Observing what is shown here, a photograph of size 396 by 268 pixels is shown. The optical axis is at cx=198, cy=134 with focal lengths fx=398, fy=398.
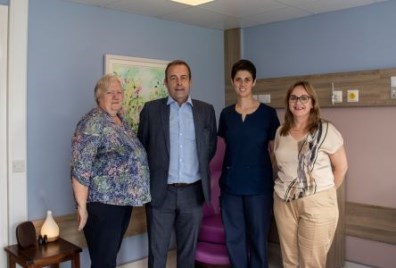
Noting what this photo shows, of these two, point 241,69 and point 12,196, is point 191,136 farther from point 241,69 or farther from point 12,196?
point 12,196

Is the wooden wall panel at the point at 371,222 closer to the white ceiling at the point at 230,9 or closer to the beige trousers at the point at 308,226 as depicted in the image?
the beige trousers at the point at 308,226

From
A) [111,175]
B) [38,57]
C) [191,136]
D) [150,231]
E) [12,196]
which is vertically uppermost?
[38,57]

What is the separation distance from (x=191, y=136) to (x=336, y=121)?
1480mm

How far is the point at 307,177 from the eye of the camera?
2176mm

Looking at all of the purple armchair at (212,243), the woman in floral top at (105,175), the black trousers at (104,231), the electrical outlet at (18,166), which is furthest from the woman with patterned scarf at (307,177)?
the electrical outlet at (18,166)

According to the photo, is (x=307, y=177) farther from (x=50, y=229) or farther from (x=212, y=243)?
(x=50, y=229)

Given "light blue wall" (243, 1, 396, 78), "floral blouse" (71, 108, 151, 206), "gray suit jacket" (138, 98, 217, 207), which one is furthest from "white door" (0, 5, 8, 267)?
"light blue wall" (243, 1, 396, 78)

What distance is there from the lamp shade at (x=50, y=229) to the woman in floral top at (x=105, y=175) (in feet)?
1.61

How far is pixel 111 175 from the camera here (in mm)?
2176

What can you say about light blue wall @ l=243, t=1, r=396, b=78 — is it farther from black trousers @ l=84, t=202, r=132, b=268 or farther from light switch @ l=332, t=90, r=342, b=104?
black trousers @ l=84, t=202, r=132, b=268

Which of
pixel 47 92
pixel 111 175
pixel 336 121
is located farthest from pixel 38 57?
pixel 336 121

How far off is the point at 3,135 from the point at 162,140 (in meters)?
1.05

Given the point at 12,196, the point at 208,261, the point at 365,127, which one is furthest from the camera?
the point at 365,127

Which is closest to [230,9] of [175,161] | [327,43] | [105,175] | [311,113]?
[327,43]
